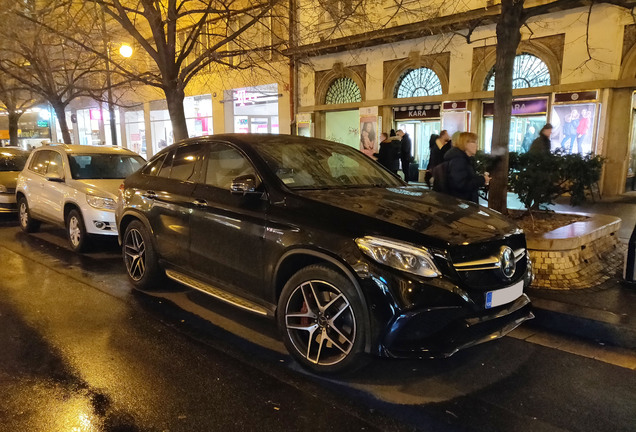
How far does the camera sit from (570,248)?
5527 mm

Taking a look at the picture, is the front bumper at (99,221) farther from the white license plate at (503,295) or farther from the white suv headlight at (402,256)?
the white license plate at (503,295)

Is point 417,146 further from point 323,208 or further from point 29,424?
point 29,424

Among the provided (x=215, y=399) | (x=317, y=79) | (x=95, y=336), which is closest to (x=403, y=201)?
(x=215, y=399)

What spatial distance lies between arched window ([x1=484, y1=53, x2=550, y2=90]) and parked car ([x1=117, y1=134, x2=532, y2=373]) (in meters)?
10.1

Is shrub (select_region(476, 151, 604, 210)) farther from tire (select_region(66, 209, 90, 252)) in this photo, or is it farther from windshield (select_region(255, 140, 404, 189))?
tire (select_region(66, 209, 90, 252))

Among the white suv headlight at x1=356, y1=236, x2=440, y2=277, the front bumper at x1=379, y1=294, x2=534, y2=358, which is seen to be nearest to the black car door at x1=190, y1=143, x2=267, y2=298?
the white suv headlight at x1=356, y1=236, x2=440, y2=277

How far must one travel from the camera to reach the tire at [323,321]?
3414 millimetres

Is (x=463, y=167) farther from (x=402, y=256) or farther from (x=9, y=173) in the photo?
(x=9, y=173)

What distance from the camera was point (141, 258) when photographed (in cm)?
568

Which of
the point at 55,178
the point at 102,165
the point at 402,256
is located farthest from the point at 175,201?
the point at 102,165

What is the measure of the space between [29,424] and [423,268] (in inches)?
107

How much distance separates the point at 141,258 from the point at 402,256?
11.7 ft

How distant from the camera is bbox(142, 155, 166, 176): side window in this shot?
5734 mm

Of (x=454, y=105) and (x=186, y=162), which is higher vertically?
(x=454, y=105)
